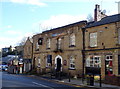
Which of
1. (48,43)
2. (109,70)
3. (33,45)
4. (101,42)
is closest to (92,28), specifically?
(101,42)

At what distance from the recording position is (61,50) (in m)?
28.8

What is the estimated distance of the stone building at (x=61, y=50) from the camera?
2555 cm

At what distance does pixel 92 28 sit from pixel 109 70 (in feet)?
19.3

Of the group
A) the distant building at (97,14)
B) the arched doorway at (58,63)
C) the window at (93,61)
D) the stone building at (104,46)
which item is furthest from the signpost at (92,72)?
the arched doorway at (58,63)

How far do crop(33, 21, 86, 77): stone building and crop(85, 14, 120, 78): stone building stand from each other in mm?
1633

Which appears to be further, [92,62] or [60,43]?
[60,43]

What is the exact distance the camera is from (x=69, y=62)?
27.0m

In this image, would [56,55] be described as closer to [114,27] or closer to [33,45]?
[33,45]

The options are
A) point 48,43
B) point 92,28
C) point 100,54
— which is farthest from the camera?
point 48,43

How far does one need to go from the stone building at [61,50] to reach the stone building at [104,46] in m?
1.63

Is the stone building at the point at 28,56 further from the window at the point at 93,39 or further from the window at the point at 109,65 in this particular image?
→ the window at the point at 109,65

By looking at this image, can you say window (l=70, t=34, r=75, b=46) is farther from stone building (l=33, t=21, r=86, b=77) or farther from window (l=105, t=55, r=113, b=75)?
window (l=105, t=55, r=113, b=75)

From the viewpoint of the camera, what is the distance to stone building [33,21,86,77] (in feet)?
83.8

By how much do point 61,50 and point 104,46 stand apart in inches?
344
